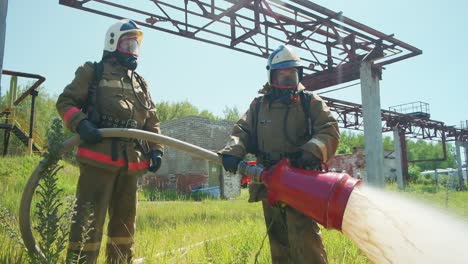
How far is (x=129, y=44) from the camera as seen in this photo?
9.96ft

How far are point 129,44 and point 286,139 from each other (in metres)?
1.48

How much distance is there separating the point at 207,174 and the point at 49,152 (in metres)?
16.4

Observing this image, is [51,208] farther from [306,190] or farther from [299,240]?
[299,240]

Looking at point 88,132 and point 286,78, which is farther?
point 286,78

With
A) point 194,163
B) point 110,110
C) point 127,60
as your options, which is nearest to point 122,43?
point 127,60

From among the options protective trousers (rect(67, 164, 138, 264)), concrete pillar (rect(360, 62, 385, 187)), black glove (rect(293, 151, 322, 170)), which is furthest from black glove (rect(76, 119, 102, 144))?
concrete pillar (rect(360, 62, 385, 187))

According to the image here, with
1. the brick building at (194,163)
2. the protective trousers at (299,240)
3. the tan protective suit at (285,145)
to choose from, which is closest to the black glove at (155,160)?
the tan protective suit at (285,145)

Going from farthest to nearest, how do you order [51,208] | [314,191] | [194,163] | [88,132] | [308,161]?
[194,163] < [88,132] < [308,161] < [314,191] < [51,208]

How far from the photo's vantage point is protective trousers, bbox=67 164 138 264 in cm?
258

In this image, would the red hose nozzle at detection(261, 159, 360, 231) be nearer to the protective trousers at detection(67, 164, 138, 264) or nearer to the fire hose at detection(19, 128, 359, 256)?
the fire hose at detection(19, 128, 359, 256)

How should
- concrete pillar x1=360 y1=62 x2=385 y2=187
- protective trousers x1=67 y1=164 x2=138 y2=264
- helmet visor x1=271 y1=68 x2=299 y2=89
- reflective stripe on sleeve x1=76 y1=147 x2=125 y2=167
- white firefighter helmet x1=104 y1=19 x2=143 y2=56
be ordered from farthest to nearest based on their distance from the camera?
concrete pillar x1=360 y1=62 x2=385 y2=187 → white firefighter helmet x1=104 y1=19 x2=143 y2=56 → helmet visor x1=271 y1=68 x2=299 y2=89 → reflective stripe on sleeve x1=76 y1=147 x2=125 y2=167 → protective trousers x1=67 y1=164 x2=138 y2=264

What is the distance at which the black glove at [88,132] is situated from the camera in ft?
8.57

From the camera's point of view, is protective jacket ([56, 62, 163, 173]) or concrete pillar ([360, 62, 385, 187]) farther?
concrete pillar ([360, 62, 385, 187])

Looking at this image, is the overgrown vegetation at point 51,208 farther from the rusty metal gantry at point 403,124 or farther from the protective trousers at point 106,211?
the rusty metal gantry at point 403,124
